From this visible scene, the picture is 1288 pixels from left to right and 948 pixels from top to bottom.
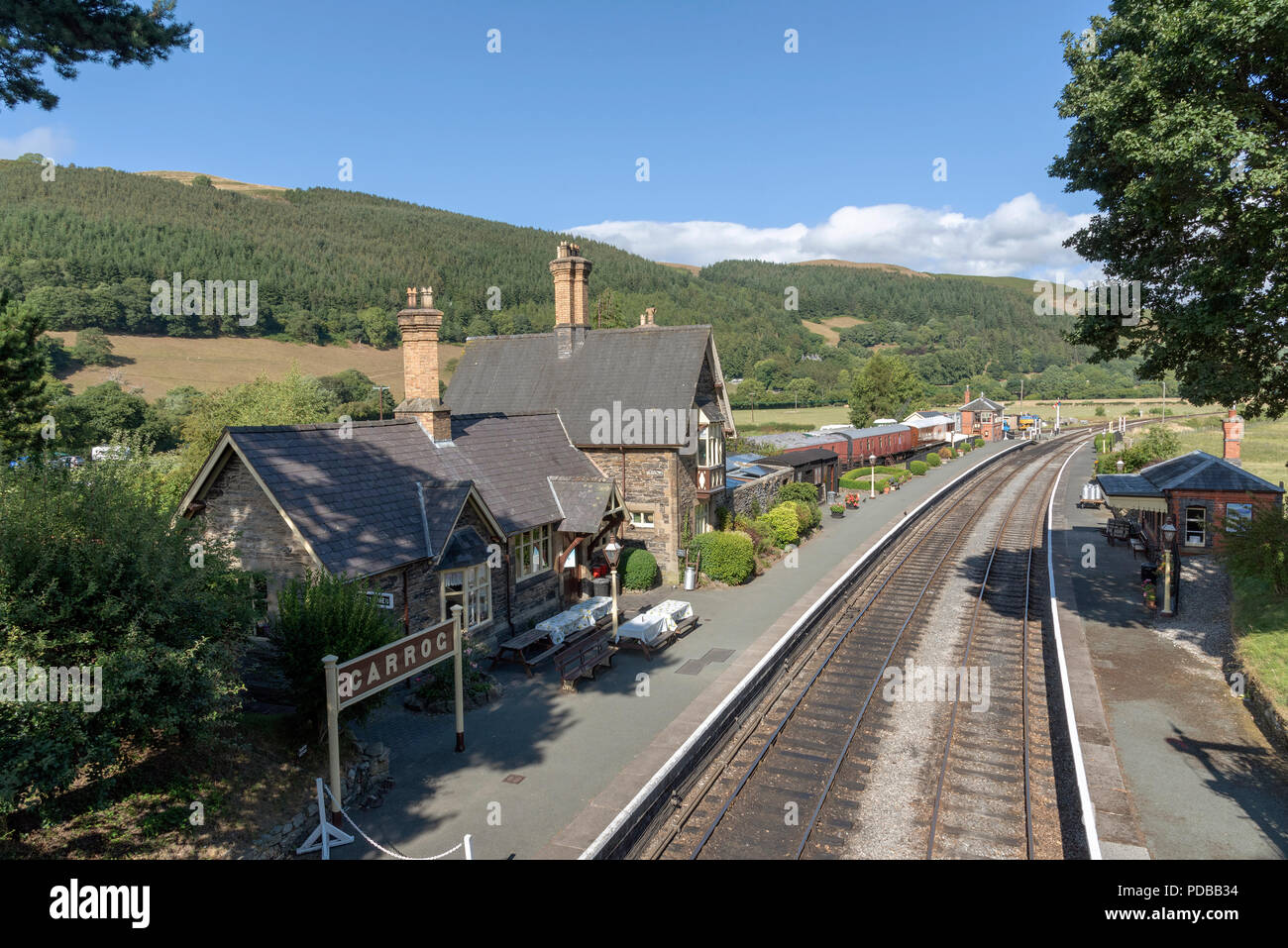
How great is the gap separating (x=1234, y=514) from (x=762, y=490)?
1717 cm

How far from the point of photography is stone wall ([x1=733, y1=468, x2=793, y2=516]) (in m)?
31.7

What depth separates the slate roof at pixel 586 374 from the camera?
1053 inches

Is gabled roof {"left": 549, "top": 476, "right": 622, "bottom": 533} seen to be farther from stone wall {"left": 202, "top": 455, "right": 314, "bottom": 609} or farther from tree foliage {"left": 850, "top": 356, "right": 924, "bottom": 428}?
tree foliage {"left": 850, "top": 356, "right": 924, "bottom": 428}

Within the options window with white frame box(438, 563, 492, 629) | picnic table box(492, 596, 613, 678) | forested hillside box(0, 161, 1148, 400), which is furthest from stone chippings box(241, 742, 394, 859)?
forested hillside box(0, 161, 1148, 400)

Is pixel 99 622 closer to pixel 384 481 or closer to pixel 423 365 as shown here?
pixel 384 481

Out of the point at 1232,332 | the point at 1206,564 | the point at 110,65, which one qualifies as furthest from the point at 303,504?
the point at 1206,564

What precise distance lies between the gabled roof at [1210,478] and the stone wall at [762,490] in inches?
595

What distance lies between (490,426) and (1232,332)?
1913 centimetres

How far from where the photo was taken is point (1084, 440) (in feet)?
278

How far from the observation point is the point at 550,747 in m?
13.6

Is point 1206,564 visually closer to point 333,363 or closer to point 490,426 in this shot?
point 490,426

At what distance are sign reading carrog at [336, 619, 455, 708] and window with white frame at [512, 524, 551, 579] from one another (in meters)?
6.82

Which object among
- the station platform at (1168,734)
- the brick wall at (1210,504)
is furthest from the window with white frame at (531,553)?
the brick wall at (1210,504)

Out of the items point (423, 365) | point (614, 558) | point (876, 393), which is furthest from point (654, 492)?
point (876, 393)
